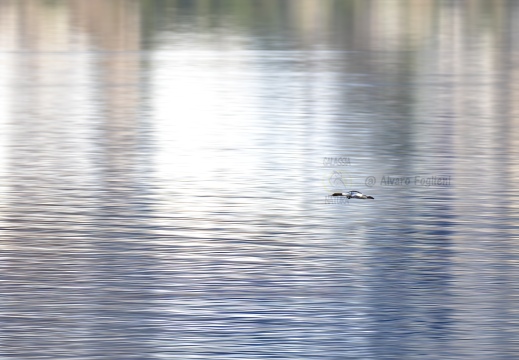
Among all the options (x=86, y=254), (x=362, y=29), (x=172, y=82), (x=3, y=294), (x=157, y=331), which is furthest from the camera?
(x=362, y=29)

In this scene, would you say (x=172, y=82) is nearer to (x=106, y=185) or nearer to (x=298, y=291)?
(x=106, y=185)

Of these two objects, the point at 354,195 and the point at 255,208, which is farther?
the point at 354,195

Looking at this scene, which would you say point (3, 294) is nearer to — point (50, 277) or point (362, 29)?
point (50, 277)

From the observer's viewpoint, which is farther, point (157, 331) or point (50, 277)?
point (50, 277)

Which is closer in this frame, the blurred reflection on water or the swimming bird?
the blurred reflection on water

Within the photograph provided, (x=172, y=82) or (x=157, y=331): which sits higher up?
(x=172, y=82)

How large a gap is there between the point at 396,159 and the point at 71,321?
379 centimetres

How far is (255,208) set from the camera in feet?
22.0

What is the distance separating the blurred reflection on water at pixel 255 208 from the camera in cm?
471

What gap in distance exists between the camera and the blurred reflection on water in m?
4.71

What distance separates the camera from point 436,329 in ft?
15.5

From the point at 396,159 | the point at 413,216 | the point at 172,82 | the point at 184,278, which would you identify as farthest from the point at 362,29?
the point at 184,278

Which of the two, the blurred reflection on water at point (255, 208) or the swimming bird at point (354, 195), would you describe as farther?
the swimming bird at point (354, 195)

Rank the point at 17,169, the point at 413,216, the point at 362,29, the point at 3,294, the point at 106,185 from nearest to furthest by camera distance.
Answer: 1. the point at 3,294
2. the point at 413,216
3. the point at 106,185
4. the point at 17,169
5. the point at 362,29
